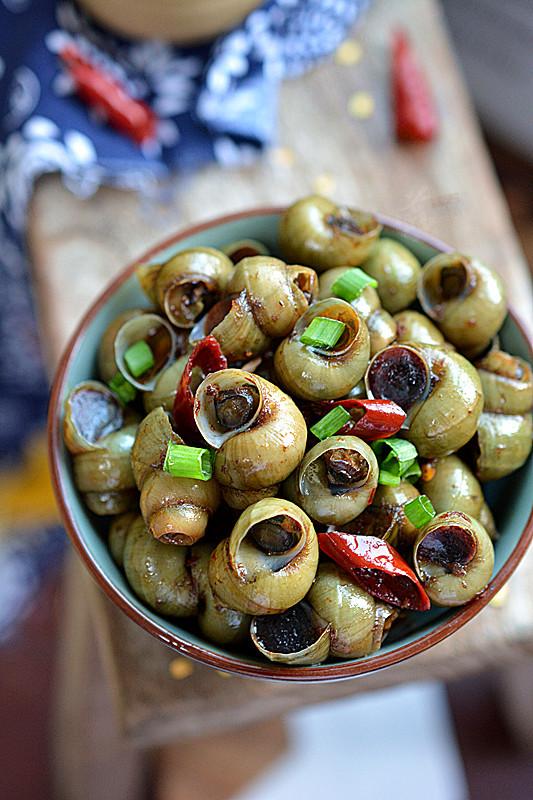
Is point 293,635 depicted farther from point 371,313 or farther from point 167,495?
point 371,313

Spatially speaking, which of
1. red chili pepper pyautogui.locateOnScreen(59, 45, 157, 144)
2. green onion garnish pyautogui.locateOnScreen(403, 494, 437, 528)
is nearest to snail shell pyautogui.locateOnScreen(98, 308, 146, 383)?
green onion garnish pyautogui.locateOnScreen(403, 494, 437, 528)

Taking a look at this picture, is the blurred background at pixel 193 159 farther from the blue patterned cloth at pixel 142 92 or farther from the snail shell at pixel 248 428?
the snail shell at pixel 248 428

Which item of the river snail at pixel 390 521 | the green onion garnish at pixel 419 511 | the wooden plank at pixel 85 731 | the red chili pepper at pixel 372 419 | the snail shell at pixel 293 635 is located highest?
the red chili pepper at pixel 372 419

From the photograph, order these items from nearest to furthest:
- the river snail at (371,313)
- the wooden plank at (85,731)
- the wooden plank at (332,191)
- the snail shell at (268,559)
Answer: the snail shell at (268,559) < the river snail at (371,313) < the wooden plank at (332,191) < the wooden plank at (85,731)

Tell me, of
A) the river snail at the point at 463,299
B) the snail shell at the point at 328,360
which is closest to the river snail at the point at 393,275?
the river snail at the point at 463,299

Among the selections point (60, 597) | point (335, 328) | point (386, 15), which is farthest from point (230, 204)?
point (60, 597)

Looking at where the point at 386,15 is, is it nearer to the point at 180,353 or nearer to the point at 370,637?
the point at 180,353

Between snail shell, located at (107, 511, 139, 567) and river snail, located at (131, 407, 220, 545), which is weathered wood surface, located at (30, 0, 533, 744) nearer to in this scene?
snail shell, located at (107, 511, 139, 567)

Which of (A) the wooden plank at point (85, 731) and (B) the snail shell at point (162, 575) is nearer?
(B) the snail shell at point (162, 575)
